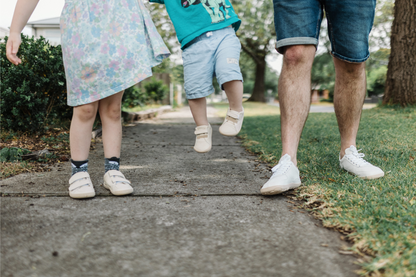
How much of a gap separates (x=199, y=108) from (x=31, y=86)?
7.29 feet

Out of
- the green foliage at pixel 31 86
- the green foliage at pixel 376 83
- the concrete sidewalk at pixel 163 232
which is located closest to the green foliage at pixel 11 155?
the concrete sidewalk at pixel 163 232

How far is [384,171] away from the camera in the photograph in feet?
6.79

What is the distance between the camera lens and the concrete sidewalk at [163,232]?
108 centimetres

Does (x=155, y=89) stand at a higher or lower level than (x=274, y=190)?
higher

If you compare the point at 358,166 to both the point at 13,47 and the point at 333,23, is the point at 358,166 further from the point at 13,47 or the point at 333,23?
the point at 13,47

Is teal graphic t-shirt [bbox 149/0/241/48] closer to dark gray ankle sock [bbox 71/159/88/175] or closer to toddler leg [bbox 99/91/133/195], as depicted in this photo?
toddler leg [bbox 99/91/133/195]

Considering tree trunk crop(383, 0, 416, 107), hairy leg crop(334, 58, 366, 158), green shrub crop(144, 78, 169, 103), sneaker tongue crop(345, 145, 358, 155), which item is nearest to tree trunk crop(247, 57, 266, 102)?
green shrub crop(144, 78, 169, 103)

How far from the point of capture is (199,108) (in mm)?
2156

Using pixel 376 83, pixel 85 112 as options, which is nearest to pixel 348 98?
pixel 85 112

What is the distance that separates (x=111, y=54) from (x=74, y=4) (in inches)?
13.3

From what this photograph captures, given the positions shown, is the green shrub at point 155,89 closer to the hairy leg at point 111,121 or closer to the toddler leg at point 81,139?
the hairy leg at point 111,121

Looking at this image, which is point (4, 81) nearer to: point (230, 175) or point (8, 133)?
point (8, 133)

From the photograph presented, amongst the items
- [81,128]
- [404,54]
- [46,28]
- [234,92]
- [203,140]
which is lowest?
[203,140]

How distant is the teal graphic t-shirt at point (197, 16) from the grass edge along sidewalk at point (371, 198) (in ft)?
3.58
